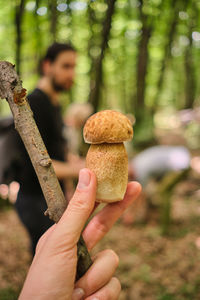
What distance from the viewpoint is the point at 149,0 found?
1.72 m

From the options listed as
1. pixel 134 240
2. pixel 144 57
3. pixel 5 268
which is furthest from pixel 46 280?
pixel 144 57

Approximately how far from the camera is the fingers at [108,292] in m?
1.08

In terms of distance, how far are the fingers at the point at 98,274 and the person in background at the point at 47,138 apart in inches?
40.5

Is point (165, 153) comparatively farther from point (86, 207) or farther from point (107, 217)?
point (86, 207)

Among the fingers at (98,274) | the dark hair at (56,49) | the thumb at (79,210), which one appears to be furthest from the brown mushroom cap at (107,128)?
the dark hair at (56,49)

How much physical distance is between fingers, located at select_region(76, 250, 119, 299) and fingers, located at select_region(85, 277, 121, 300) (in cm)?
2

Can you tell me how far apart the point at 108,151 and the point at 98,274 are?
0.59 meters

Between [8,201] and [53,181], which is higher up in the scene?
[53,181]

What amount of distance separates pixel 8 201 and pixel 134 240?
309 cm

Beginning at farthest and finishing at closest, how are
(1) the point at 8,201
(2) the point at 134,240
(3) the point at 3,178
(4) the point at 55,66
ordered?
(1) the point at 8,201 → (2) the point at 134,240 → (4) the point at 55,66 → (3) the point at 3,178

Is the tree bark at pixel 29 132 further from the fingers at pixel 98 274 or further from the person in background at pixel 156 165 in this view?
the person in background at pixel 156 165

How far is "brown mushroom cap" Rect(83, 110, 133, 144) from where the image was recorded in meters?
1.02

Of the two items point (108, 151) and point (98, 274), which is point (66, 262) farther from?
point (108, 151)

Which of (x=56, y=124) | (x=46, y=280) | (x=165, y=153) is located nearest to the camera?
(x=46, y=280)
